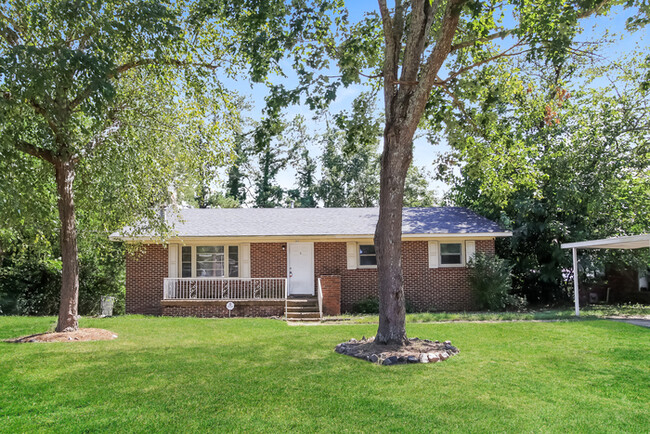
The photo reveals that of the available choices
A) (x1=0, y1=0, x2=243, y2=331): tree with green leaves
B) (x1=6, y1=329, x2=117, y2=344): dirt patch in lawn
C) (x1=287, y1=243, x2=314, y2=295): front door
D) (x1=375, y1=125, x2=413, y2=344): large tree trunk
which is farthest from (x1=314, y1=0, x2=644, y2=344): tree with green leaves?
(x1=287, y1=243, x2=314, y2=295): front door

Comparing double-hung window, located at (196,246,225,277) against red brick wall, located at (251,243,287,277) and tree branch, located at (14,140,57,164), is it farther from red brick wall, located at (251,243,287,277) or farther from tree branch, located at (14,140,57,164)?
tree branch, located at (14,140,57,164)

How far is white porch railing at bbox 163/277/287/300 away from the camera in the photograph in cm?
1706

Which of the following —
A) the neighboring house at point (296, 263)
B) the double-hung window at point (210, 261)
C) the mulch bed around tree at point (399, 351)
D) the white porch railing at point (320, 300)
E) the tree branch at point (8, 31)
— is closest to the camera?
the tree branch at point (8, 31)

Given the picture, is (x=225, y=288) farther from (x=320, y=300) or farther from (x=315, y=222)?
(x=315, y=222)

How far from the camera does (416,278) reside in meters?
17.5

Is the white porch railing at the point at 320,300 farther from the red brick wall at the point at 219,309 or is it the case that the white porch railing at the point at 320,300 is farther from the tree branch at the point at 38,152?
the tree branch at the point at 38,152

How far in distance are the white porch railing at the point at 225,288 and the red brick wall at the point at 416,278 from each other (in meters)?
1.60

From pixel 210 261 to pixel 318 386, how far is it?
1216 centimetres

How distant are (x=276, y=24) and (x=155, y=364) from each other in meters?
6.75

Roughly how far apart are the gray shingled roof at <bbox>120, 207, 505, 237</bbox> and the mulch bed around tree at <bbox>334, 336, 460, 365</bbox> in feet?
25.8

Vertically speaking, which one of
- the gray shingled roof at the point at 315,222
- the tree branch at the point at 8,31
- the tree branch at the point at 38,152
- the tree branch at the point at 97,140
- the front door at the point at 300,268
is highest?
the tree branch at the point at 8,31

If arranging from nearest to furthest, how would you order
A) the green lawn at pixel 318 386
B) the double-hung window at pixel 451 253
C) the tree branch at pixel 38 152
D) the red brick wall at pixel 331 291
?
1. the green lawn at pixel 318 386
2. the tree branch at pixel 38 152
3. the red brick wall at pixel 331 291
4. the double-hung window at pixel 451 253

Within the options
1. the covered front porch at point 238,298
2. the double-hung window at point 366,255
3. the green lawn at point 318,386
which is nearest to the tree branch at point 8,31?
the green lawn at point 318,386

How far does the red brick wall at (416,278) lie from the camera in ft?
57.2
